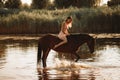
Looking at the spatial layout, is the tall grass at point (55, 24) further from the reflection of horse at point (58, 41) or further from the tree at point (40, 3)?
the tree at point (40, 3)

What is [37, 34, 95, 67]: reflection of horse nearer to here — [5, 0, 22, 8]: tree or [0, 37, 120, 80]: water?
[0, 37, 120, 80]: water

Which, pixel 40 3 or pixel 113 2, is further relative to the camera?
pixel 40 3

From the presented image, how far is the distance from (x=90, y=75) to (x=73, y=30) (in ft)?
75.9

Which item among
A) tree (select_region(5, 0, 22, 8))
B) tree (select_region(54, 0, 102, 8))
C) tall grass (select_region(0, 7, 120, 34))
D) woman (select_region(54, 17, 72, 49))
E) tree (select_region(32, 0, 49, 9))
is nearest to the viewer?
woman (select_region(54, 17, 72, 49))

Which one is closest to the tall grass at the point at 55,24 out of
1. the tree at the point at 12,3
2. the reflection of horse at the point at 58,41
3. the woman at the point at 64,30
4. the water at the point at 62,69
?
the water at the point at 62,69

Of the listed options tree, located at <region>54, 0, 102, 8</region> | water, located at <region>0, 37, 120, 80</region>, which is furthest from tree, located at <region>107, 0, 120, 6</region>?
water, located at <region>0, 37, 120, 80</region>

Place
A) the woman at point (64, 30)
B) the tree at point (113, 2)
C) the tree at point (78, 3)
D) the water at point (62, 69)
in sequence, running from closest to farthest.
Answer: the water at point (62, 69), the woman at point (64, 30), the tree at point (113, 2), the tree at point (78, 3)

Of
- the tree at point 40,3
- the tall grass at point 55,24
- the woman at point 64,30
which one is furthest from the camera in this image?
the tree at point 40,3

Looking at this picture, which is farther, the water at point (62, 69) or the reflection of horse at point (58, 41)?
the reflection of horse at point (58, 41)

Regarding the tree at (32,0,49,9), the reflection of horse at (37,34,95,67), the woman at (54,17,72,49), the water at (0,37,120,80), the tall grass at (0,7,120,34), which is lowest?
the tree at (32,0,49,9)

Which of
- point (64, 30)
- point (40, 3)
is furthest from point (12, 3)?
point (64, 30)

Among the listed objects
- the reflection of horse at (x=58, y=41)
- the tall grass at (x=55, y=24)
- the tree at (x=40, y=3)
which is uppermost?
the reflection of horse at (x=58, y=41)

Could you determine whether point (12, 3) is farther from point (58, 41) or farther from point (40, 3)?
point (58, 41)

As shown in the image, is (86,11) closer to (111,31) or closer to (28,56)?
(111,31)
